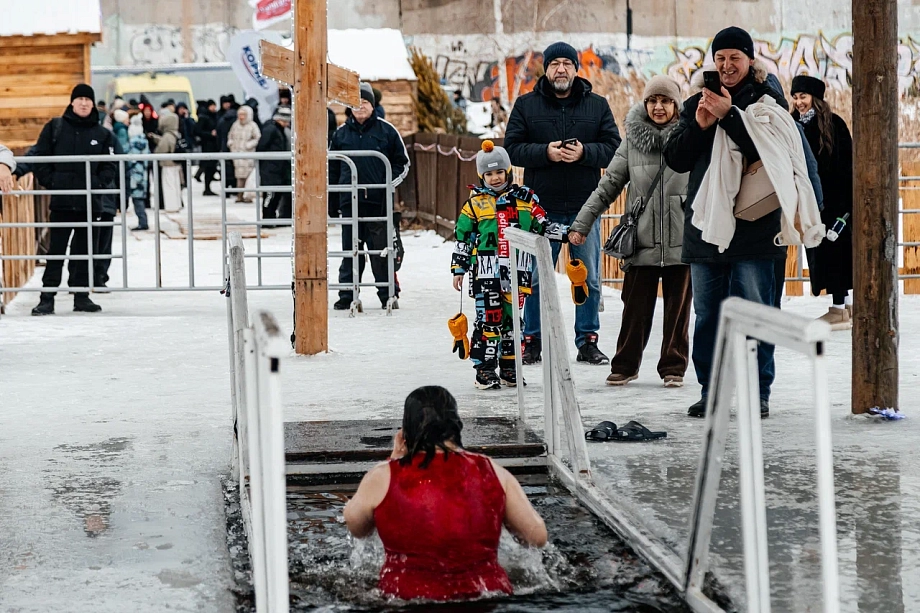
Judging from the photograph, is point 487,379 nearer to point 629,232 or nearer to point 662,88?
point 629,232

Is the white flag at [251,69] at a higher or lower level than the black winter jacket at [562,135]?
higher

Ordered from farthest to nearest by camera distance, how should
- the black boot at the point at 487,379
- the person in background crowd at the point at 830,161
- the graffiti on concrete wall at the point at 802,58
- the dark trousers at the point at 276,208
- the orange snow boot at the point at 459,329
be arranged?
the graffiti on concrete wall at the point at 802,58, the dark trousers at the point at 276,208, the person in background crowd at the point at 830,161, the black boot at the point at 487,379, the orange snow boot at the point at 459,329

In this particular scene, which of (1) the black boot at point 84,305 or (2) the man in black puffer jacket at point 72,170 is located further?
(1) the black boot at point 84,305

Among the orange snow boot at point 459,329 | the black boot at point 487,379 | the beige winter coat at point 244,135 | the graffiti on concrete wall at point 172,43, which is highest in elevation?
the graffiti on concrete wall at point 172,43

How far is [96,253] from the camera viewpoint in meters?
12.2

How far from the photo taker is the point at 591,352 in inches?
345

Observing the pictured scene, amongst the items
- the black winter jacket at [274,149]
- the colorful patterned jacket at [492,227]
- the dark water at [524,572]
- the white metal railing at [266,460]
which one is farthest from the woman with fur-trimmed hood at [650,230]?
the black winter jacket at [274,149]

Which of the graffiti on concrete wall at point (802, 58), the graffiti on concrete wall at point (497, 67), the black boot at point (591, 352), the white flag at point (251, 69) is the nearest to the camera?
the black boot at point (591, 352)

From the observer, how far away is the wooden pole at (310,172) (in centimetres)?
897

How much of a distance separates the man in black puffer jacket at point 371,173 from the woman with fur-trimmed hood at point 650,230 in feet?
13.3

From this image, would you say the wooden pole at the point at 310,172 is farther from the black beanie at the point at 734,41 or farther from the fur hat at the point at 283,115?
the fur hat at the point at 283,115

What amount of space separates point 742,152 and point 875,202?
0.76 metres

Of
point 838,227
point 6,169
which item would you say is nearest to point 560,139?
point 838,227

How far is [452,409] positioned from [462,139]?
46.5 feet
